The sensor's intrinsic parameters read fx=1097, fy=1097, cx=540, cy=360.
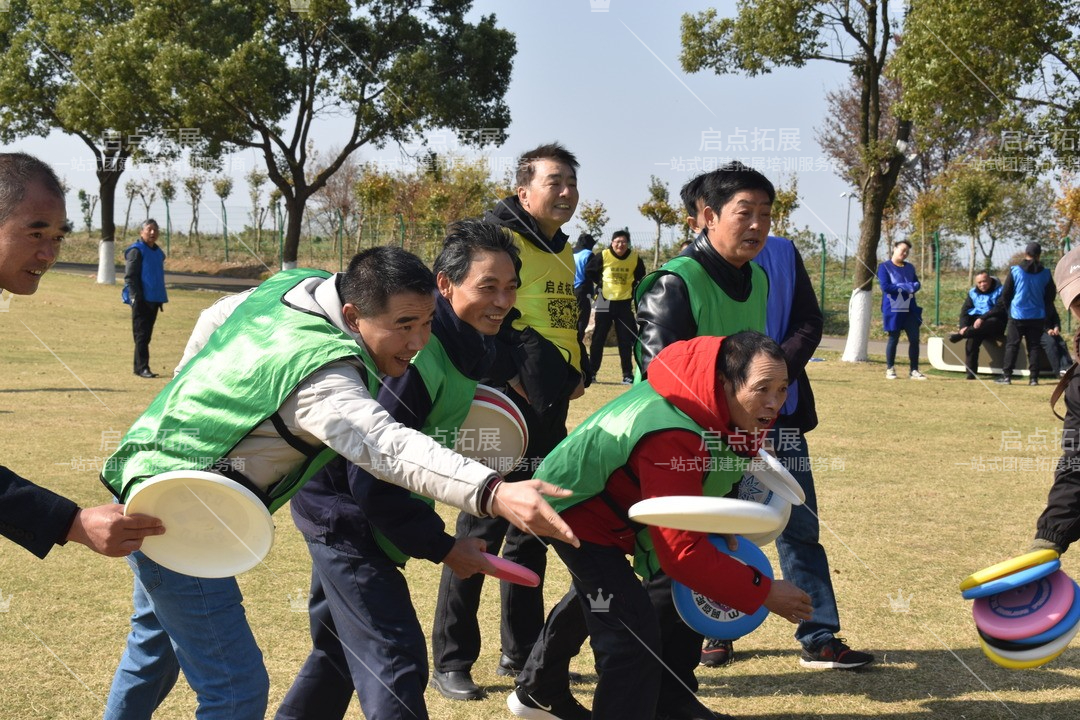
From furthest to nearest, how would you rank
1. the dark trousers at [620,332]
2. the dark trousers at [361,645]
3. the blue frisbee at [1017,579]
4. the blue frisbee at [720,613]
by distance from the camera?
the dark trousers at [620,332]
the blue frisbee at [1017,579]
the blue frisbee at [720,613]
the dark trousers at [361,645]

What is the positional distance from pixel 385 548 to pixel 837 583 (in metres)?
3.53

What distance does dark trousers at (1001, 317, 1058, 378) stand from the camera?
16.1 meters

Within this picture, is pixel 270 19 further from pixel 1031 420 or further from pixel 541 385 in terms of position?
pixel 541 385

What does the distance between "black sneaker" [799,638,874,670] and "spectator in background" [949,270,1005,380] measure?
13271 millimetres

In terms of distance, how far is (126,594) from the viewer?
561cm

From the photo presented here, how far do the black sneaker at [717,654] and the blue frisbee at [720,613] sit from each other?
1293 mm

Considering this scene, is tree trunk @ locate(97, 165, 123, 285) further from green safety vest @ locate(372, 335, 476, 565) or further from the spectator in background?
green safety vest @ locate(372, 335, 476, 565)

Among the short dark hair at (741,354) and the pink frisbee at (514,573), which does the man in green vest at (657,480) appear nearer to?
the short dark hair at (741,354)

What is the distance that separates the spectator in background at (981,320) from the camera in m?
17.1

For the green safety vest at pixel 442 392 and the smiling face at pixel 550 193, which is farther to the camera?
the smiling face at pixel 550 193

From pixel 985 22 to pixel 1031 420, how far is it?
272 inches

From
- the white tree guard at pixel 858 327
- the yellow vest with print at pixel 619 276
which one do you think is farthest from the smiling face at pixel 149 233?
the white tree guard at pixel 858 327

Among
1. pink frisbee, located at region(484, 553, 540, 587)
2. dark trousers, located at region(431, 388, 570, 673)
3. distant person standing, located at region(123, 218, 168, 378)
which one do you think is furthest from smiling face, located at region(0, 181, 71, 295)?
distant person standing, located at region(123, 218, 168, 378)

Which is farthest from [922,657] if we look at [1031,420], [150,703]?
[1031,420]
